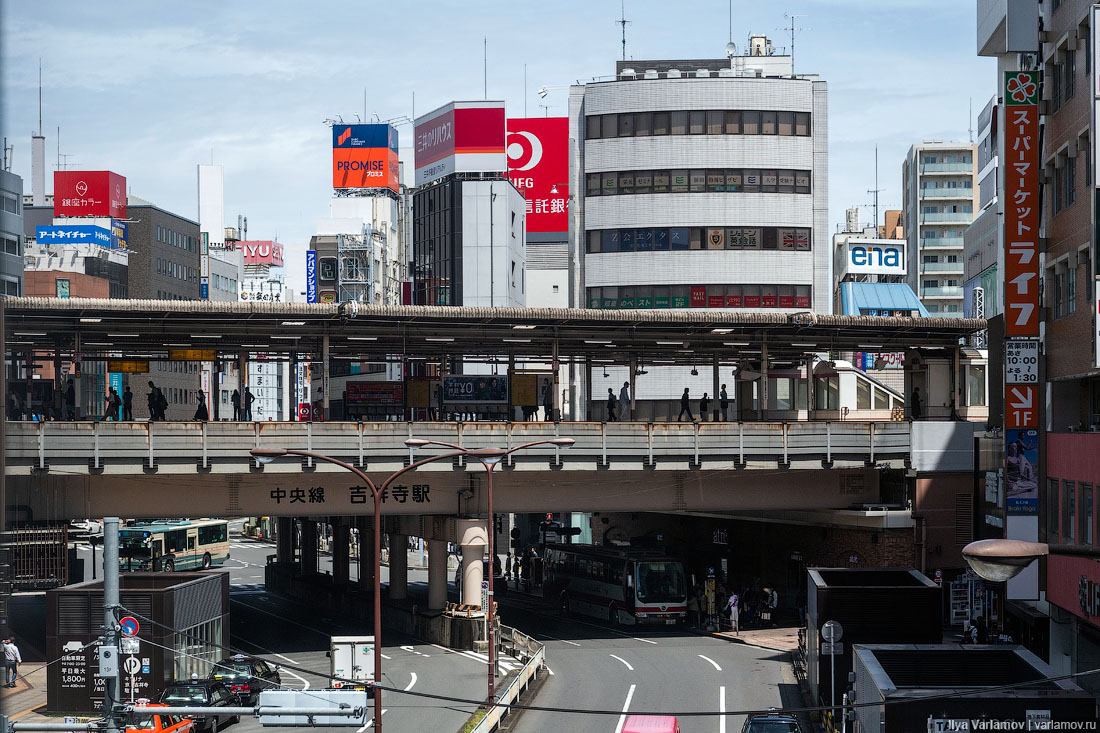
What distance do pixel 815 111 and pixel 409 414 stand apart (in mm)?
40719

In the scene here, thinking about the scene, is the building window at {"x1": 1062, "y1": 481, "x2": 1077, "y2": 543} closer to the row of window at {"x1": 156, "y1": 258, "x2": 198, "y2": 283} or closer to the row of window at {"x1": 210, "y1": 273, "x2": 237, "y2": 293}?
the row of window at {"x1": 156, "y1": 258, "x2": 198, "y2": 283}

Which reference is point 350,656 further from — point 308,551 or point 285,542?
point 285,542

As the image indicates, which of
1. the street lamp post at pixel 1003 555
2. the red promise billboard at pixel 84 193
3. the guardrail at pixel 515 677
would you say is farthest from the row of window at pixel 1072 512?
the red promise billboard at pixel 84 193

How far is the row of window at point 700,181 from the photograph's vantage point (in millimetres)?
82562

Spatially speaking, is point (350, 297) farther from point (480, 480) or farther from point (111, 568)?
point (111, 568)

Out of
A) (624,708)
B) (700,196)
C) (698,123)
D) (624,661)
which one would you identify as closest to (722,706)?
(624,708)

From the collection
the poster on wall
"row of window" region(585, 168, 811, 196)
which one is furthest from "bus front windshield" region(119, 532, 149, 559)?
the poster on wall

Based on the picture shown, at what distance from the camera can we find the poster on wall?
126 ft

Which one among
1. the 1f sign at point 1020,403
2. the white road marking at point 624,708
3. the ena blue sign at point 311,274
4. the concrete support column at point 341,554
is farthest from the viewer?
the ena blue sign at point 311,274

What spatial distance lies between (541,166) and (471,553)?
6376 centimetres

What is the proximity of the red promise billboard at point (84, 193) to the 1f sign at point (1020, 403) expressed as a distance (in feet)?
356

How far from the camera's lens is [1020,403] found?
38.8m

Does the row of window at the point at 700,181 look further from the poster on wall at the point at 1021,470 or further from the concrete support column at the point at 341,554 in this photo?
the poster on wall at the point at 1021,470

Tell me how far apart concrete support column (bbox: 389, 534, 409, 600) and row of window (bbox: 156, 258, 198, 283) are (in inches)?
3513
